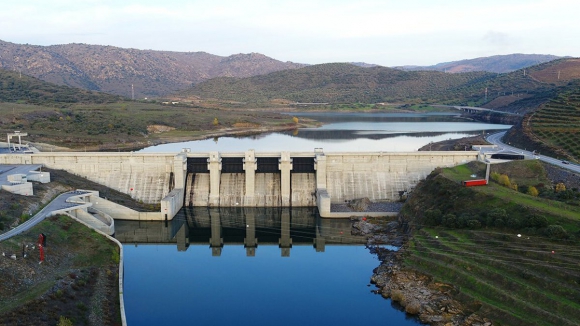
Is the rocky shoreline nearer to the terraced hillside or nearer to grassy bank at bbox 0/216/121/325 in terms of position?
grassy bank at bbox 0/216/121/325

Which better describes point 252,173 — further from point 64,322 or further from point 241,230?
point 64,322

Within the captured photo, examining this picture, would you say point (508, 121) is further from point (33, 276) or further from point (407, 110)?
point (33, 276)

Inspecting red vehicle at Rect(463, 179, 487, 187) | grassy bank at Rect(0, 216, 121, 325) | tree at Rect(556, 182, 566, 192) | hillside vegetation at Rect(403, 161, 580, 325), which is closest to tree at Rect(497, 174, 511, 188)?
hillside vegetation at Rect(403, 161, 580, 325)

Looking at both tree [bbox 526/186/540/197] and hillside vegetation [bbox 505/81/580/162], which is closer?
tree [bbox 526/186/540/197]

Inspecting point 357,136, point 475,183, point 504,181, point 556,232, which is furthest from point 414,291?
point 357,136

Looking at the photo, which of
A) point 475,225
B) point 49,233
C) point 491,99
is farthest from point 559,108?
point 491,99
